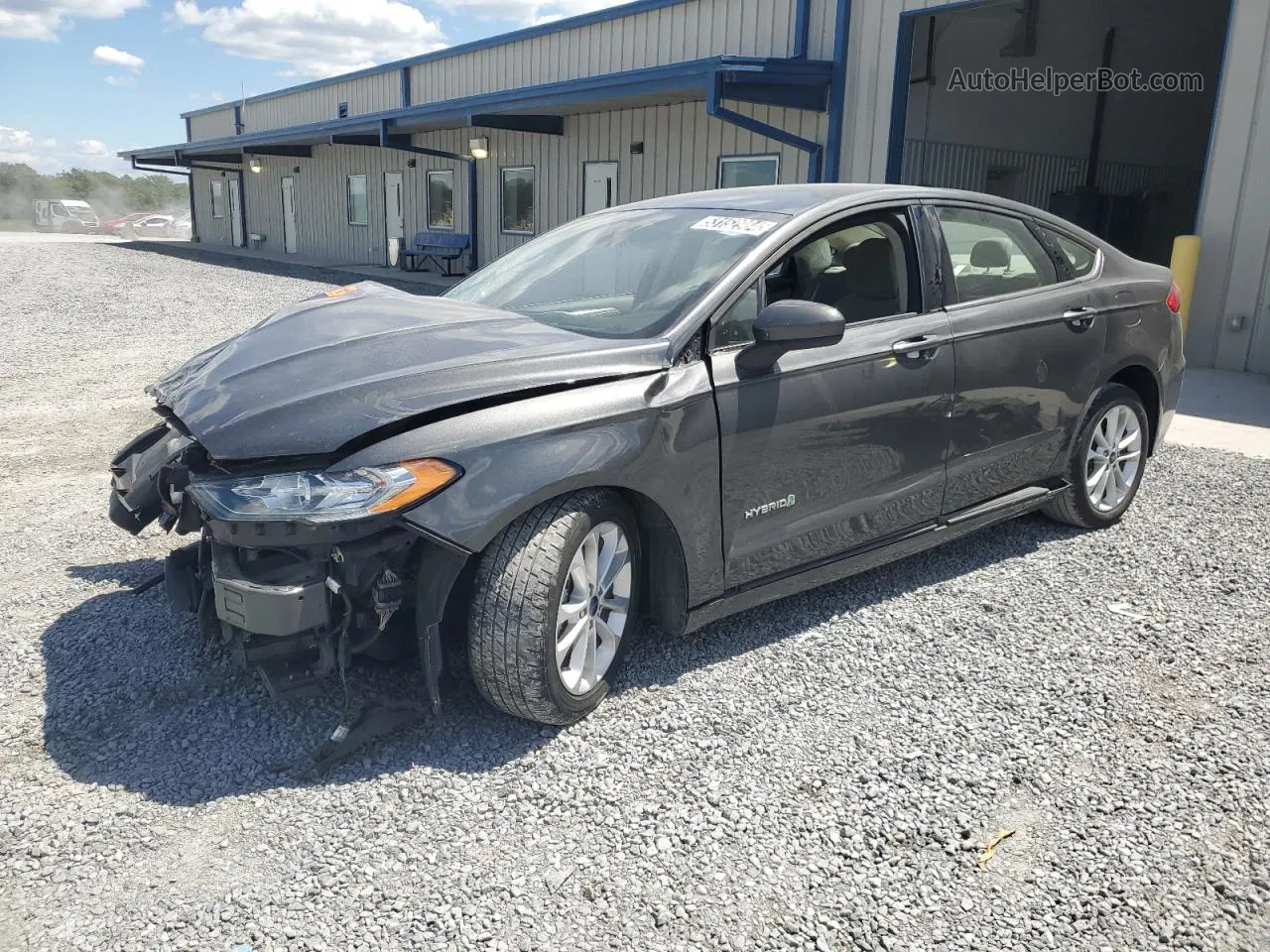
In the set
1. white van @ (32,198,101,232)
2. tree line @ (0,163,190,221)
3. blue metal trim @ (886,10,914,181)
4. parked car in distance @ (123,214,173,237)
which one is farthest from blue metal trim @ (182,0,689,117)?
tree line @ (0,163,190,221)

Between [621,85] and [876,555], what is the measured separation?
39.0ft

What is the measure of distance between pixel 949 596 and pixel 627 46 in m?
14.1

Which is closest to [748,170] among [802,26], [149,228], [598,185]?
[802,26]

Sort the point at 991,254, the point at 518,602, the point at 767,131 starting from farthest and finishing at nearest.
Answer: the point at 767,131
the point at 991,254
the point at 518,602

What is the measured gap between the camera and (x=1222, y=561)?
Result: 465 centimetres

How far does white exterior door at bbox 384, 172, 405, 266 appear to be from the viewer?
2453 cm

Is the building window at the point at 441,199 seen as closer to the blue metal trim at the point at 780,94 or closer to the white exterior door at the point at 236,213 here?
the blue metal trim at the point at 780,94

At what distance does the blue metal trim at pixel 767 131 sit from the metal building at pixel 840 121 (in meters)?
0.03

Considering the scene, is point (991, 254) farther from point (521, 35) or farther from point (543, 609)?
point (521, 35)

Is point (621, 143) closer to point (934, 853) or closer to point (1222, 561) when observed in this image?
point (1222, 561)

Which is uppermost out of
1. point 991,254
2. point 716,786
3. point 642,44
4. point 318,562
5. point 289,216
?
point 642,44

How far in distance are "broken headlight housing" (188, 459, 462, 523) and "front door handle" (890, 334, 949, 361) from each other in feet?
6.11

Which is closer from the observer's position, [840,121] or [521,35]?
[840,121]

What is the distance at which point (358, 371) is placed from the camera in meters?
2.98
